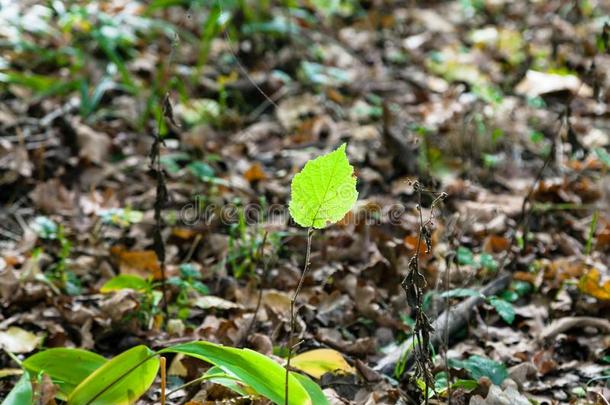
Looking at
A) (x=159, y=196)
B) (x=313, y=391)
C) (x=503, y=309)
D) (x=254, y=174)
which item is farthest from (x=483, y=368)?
(x=254, y=174)

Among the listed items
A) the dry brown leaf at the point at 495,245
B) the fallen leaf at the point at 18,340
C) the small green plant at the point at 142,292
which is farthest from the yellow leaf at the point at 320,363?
the dry brown leaf at the point at 495,245

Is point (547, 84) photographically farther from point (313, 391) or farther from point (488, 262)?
point (313, 391)

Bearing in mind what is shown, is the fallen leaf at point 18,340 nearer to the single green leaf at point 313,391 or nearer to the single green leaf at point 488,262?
the single green leaf at point 313,391

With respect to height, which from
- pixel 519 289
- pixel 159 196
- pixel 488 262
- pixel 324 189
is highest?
pixel 324 189

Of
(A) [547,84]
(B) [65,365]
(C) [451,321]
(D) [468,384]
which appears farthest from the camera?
(A) [547,84]

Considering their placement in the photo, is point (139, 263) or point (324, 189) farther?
point (139, 263)

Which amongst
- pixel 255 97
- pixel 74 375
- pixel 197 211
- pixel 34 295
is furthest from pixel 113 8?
pixel 74 375

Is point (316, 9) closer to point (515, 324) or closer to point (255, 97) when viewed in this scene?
point (255, 97)
